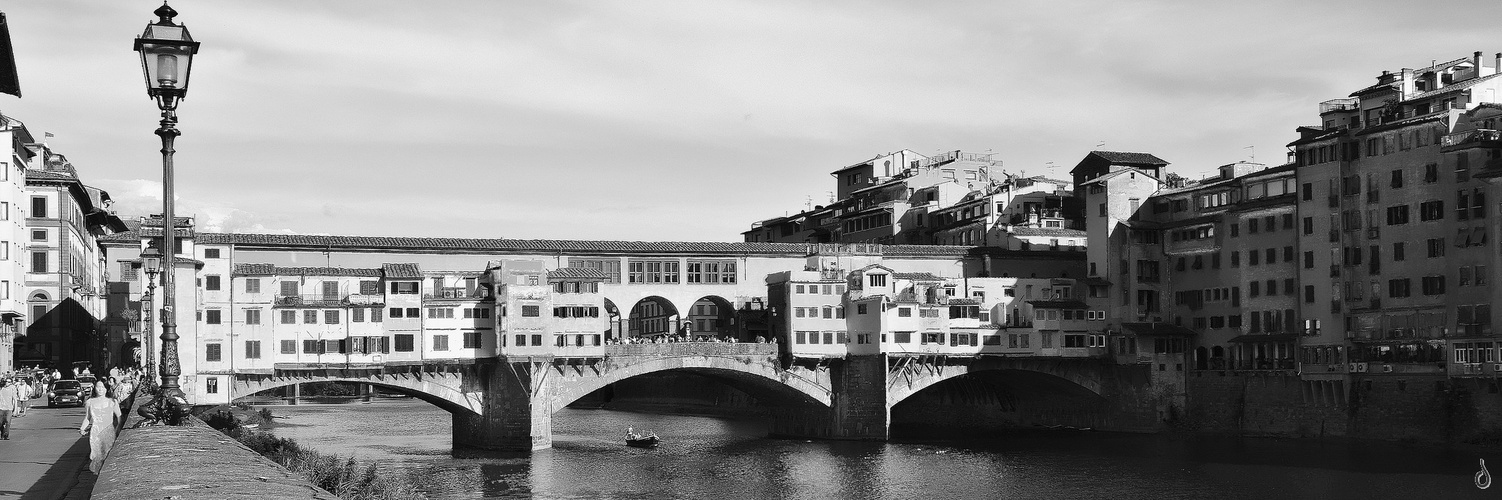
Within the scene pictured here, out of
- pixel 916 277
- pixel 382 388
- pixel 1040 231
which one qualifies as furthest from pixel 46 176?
pixel 1040 231

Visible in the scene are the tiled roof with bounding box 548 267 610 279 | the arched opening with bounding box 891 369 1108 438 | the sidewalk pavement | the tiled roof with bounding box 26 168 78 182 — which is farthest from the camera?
the tiled roof with bounding box 26 168 78 182

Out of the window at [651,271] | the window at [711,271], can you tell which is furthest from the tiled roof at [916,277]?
the window at [651,271]

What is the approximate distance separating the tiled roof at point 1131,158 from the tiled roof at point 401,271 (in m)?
50.1

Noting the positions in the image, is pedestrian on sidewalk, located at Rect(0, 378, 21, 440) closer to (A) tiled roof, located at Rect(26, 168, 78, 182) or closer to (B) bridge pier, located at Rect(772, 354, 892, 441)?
(B) bridge pier, located at Rect(772, 354, 892, 441)

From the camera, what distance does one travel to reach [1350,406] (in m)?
81.6

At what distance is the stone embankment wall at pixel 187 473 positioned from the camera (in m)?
14.3

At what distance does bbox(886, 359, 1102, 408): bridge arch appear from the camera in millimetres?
90188

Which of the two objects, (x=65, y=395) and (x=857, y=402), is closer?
(x=65, y=395)

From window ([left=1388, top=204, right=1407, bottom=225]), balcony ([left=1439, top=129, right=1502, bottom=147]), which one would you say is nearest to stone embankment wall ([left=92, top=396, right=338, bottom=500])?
balcony ([left=1439, top=129, right=1502, bottom=147])

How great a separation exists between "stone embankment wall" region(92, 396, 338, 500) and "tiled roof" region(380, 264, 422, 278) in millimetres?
61115

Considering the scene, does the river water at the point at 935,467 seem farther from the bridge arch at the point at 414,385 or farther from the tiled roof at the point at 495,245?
the tiled roof at the point at 495,245

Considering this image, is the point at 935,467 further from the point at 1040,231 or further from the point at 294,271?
the point at 1040,231

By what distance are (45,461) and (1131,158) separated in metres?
90.3

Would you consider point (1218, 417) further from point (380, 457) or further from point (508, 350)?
point (380, 457)
